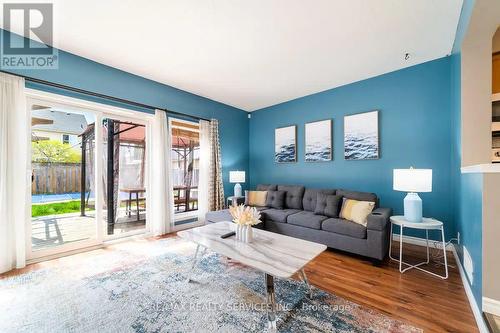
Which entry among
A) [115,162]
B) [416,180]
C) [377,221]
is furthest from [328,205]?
[115,162]

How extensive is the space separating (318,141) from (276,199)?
1446mm

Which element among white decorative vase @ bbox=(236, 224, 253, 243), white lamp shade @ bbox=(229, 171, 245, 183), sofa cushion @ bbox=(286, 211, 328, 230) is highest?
white lamp shade @ bbox=(229, 171, 245, 183)

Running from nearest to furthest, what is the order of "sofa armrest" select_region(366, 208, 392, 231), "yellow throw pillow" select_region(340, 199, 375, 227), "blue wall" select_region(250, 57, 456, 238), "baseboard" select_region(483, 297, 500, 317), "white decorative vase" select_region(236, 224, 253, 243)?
"baseboard" select_region(483, 297, 500, 317)
"white decorative vase" select_region(236, 224, 253, 243)
"sofa armrest" select_region(366, 208, 392, 231)
"yellow throw pillow" select_region(340, 199, 375, 227)
"blue wall" select_region(250, 57, 456, 238)

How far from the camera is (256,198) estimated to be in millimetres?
4211

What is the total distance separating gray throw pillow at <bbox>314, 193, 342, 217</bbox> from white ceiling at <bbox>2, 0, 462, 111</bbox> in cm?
203

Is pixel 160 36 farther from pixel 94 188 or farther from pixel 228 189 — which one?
pixel 228 189

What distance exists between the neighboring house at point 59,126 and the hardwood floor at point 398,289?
1.66 meters

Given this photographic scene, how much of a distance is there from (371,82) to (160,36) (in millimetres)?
3352

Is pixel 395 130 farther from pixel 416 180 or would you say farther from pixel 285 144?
pixel 285 144

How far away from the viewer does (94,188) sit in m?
3.21

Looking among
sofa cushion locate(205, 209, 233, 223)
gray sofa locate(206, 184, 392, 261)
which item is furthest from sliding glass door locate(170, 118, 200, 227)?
gray sofa locate(206, 184, 392, 261)

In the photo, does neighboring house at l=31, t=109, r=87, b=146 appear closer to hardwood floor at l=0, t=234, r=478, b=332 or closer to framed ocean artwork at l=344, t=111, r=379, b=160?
hardwood floor at l=0, t=234, r=478, b=332

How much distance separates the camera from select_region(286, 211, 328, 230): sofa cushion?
121 inches

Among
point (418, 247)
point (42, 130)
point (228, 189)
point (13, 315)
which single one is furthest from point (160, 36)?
point (418, 247)
